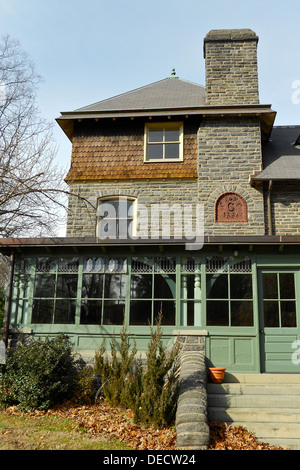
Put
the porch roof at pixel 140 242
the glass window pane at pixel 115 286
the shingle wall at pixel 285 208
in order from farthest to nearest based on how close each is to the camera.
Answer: the shingle wall at pixel 285 208, the glass window pane at pixel 115 286, the porch roof at pixel 140 242

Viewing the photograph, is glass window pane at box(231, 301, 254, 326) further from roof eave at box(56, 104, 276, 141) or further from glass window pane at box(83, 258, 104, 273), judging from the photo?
roof eave at box(56, 104, 276, 141)

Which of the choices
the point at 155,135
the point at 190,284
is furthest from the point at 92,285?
the point at 155,135

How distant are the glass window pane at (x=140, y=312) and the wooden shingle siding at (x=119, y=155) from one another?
16.2 feet

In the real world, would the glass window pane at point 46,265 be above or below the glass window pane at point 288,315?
above

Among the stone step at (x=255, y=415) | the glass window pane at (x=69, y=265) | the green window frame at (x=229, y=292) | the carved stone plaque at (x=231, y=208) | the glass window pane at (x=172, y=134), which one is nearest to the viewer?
the stone step at (x=255, y=415)

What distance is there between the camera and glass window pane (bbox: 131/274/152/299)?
32.2 feet

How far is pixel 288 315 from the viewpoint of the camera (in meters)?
9.45

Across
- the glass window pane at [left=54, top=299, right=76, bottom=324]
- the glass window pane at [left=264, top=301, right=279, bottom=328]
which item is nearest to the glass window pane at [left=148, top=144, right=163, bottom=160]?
the glass window pane at [left=54, top=299, right=76, bottom=324]

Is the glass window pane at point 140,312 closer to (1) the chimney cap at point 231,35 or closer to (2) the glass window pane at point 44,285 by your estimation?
(2) the glass window pane at point 44,285

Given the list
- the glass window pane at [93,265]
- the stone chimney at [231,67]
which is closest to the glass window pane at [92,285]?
the glass window pane at [93,265]

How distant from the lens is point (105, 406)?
8.04 metres

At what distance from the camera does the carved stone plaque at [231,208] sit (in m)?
12.8
